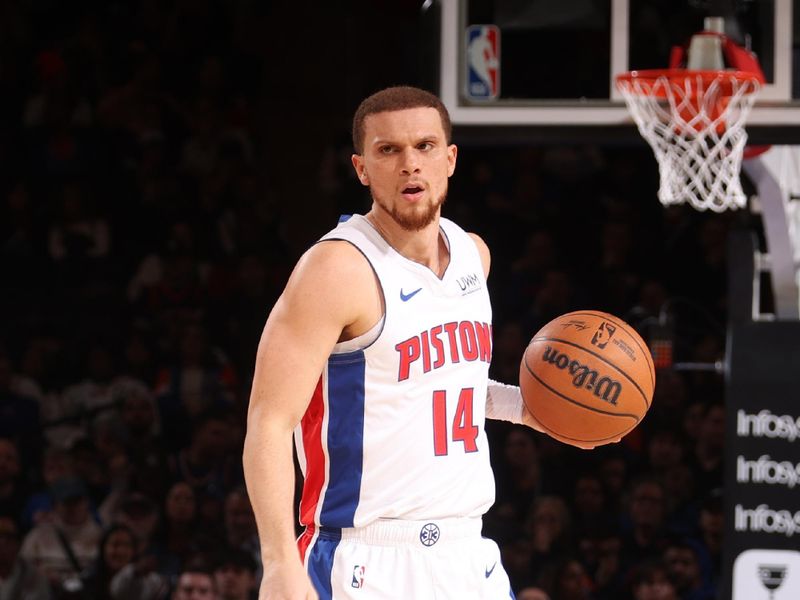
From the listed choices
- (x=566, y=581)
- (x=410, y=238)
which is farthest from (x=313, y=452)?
(x=566, y=581)

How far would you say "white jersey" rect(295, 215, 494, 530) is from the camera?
10.0 feet

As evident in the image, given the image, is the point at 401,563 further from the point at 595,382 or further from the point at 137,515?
the point at 137,515

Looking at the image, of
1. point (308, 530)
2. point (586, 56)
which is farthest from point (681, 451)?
point (308, 530)

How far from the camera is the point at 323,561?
306 cm

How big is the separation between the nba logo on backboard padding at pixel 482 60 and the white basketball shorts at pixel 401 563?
8.36ft

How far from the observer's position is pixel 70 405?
307 inches

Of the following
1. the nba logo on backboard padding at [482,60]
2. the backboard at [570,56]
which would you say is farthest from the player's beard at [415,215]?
the nba logo on backboard padding at [482,60]

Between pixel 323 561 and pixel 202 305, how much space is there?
5401mm

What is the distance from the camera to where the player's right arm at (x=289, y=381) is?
279 centimetres

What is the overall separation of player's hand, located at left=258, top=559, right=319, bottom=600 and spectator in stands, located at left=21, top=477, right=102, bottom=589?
14.2 feet

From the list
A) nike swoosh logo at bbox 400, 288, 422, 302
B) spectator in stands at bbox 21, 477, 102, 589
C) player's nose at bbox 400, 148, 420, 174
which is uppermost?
player's nose at bbox 400, 148, 420, 174

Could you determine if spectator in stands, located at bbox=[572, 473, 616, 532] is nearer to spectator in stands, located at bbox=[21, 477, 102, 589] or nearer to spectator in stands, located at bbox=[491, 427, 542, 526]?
spectator in stands, located at bbox=[491, 427, 542, 526]

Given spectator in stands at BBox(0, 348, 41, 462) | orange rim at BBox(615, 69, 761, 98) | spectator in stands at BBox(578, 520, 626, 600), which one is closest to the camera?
A: orange rim at BBox(615, 69, 761, 98)

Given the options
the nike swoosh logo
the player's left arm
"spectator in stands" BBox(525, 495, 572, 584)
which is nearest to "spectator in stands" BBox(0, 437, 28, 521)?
"spectator in stands" BBox(525, 495, 572, 584)
